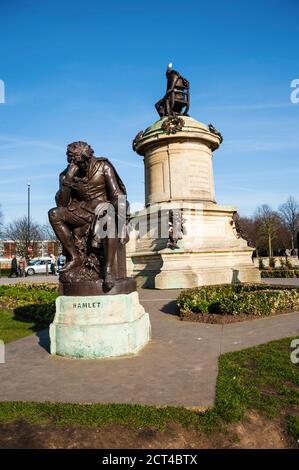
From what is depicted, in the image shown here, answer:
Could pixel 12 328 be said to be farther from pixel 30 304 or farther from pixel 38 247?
pixel 38 247

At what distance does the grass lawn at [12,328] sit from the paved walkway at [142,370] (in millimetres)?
444

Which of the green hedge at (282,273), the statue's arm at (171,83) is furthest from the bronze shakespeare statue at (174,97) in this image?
the green hedge at (282,273)

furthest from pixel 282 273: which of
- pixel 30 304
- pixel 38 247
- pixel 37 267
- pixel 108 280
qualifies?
pixel 38 247

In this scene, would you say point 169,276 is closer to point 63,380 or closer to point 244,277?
point 244,277

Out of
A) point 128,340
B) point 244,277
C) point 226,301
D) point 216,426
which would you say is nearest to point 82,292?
point 128,340

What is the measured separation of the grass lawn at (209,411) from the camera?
3.68 meters

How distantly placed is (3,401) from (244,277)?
16240 millimetres

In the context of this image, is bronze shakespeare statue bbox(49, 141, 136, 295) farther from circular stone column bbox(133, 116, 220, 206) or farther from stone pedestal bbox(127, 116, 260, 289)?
circular stone column bbox(133, 116, 220, 206)

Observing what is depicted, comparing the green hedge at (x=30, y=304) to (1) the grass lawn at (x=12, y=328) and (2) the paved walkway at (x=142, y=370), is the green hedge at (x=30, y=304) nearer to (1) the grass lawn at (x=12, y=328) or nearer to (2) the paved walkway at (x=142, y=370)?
(1) the grass lawn at (x=12, y=328)

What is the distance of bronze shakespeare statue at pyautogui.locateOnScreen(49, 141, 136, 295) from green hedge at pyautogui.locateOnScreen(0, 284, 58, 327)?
3785 mm

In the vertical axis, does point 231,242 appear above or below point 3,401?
above

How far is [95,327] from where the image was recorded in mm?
6051

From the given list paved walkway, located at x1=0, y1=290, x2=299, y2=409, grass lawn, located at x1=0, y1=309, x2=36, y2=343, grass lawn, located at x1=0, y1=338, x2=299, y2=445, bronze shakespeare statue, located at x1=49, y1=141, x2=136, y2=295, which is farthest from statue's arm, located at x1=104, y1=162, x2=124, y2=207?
grass lawn, located at x1=0, y1=309, x2=36, y2=343

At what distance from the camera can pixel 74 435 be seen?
137 inches
